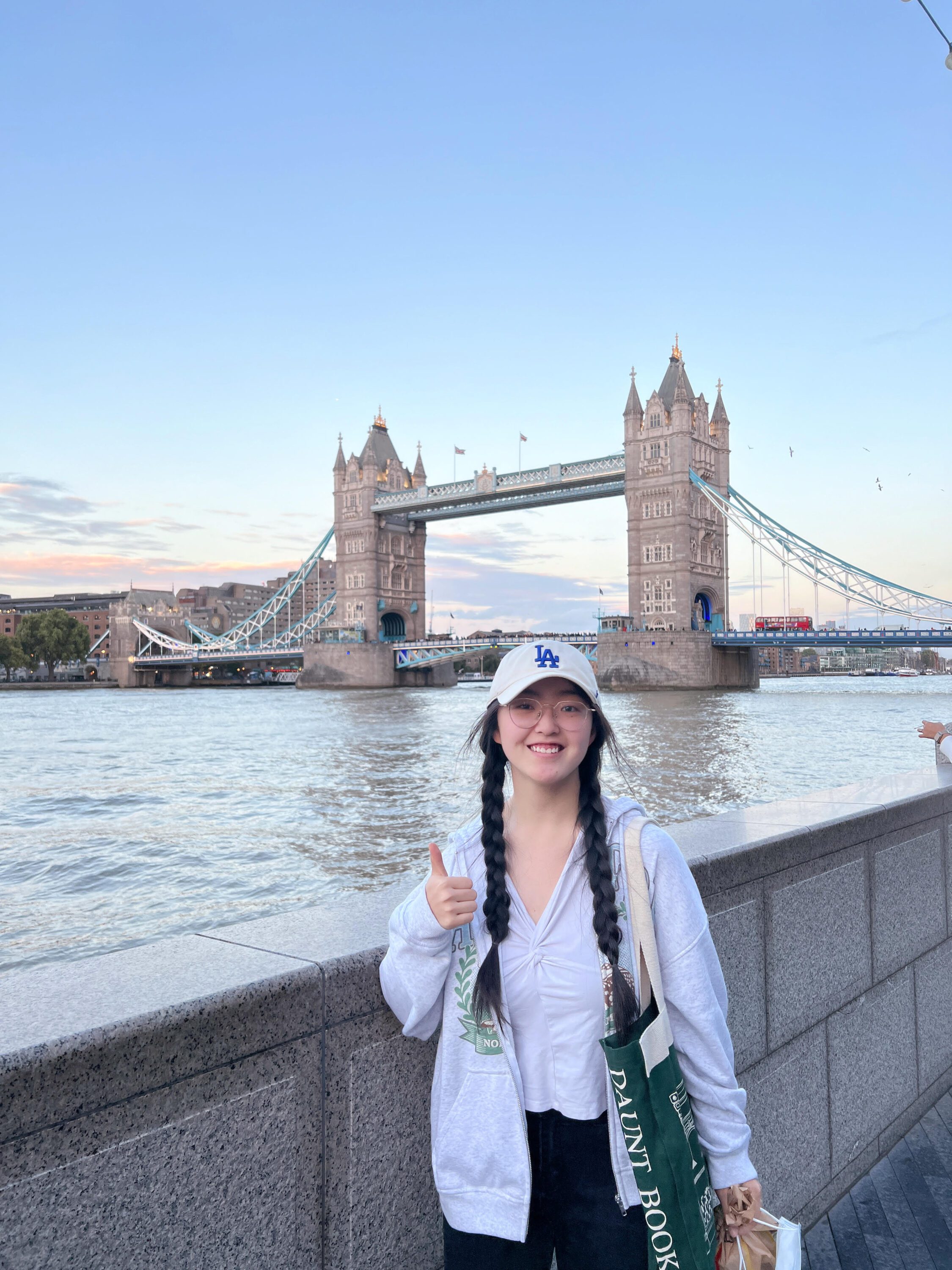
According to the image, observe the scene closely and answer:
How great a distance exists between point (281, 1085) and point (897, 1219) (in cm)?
160

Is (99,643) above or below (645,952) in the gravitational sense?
above

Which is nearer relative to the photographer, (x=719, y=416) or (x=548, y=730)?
(x=548, y=730)

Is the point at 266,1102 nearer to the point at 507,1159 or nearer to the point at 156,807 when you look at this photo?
the point at 507,1159

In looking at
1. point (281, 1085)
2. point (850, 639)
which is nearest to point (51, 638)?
point (850, 639)

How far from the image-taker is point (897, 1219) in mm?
2195

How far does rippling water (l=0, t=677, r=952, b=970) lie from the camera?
7.35m

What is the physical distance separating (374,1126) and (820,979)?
135cm

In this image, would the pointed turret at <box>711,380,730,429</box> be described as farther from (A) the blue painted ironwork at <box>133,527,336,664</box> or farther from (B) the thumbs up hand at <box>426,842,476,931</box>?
(B) the thumbs up hand at <box>426,842,476,931</box>

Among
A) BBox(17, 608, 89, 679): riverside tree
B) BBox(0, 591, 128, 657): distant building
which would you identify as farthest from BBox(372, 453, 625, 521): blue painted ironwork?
BBox(0, 591, 128, 657): distant building

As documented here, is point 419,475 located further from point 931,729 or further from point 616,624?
point 931,729

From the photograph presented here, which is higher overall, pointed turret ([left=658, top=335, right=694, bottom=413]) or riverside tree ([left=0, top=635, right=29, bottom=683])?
pointed turret ([left=658, top=335, right=694, bottom=413])

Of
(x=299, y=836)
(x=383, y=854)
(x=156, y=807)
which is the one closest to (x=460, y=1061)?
(x=383, y=854)

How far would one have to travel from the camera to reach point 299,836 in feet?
32.1

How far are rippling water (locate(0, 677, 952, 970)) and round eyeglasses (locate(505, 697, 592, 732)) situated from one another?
5.37 m
